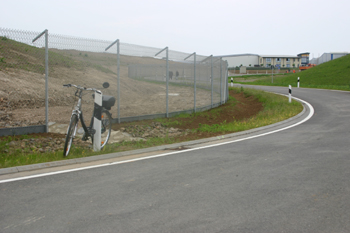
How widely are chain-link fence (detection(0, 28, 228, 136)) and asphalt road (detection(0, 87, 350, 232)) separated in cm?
446

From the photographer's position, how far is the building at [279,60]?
10812cm

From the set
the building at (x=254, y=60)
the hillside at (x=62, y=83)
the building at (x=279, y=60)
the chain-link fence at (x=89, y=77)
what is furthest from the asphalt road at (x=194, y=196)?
the building at (x=279, y=60)

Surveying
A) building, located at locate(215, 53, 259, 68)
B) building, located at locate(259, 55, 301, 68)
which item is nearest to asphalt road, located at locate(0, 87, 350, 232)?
building, located at locate(215, 53, 259, 68)

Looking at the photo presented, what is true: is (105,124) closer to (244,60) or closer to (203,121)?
(203,121)

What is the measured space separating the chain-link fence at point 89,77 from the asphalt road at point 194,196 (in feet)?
14.6

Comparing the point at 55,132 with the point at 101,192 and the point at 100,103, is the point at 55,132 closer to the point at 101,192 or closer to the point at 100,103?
the point at 100,103

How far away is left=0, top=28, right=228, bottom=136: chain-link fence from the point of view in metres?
8.73

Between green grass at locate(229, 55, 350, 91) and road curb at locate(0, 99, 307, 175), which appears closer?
road curb at locate(0, 99, 307, 175)

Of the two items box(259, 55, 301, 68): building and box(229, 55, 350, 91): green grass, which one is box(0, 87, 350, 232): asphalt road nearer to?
box(229, 55, 350, 91): green grass

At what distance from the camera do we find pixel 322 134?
8484 mm

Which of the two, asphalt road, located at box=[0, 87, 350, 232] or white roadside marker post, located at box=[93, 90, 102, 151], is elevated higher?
white roadside marker post, located at box=[93, 90, 102, 151]

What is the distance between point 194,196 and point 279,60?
11235 centimetres

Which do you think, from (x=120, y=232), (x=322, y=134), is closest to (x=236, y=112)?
(x=322, y=134)

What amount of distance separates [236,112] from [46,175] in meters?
11.2
